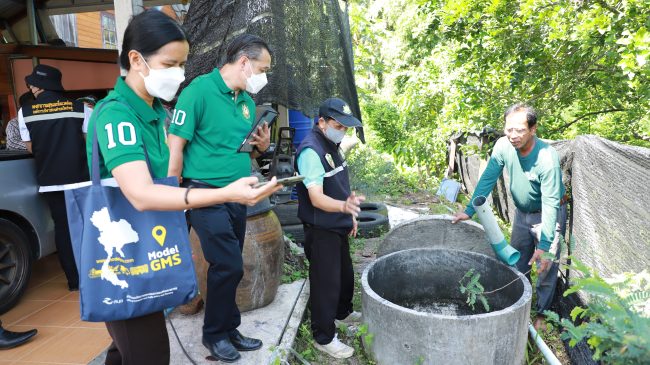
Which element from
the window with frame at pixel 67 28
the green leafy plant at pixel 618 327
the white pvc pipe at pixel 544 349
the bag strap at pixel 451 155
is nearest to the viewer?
the green leafy plant at pixel 618 327

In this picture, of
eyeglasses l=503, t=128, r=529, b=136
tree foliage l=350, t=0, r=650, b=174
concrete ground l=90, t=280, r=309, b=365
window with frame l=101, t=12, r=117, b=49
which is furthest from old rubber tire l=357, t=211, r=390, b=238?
window with frame l=101, t=12, r=117, b=49

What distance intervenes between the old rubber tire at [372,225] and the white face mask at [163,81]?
189 inches

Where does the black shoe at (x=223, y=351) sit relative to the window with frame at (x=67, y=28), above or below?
below

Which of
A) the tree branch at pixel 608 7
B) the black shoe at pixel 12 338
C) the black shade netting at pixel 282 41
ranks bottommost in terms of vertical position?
the black shoe at pixel 12 338

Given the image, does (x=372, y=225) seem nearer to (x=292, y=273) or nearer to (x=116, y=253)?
(x=292, y=273)

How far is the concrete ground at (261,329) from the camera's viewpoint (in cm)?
295

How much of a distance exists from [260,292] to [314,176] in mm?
1179

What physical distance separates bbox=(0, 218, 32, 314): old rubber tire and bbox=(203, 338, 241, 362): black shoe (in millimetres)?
2263

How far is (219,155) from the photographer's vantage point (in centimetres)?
271

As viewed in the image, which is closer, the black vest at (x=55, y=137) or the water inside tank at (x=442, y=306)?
the water inside tank at (x=442, y=306)

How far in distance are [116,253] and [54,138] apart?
3.01 metres

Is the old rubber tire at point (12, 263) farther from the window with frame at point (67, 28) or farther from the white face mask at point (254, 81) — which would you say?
the window with frame at point (67, 28)

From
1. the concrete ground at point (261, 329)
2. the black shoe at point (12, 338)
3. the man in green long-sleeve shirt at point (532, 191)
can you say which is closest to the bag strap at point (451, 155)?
the man in green long-sleeve shirt at point (532, 191)

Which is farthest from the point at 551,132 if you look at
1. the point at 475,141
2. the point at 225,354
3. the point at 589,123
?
the point at 225,354
